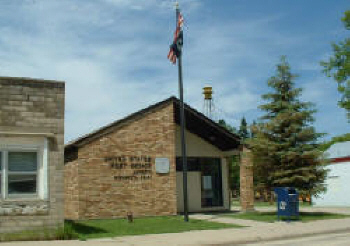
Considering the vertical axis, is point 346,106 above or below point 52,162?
above

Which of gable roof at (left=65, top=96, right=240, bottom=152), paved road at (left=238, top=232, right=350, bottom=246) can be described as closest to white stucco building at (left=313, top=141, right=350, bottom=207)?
gable roof at (left=65, top=96, right=240, bottom=152)

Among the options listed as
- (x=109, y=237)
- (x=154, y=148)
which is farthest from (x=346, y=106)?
(x=109, y=237)

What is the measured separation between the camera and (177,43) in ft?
62.7

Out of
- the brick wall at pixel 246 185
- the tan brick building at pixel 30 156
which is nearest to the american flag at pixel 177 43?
the brick wall at pixel 246 185

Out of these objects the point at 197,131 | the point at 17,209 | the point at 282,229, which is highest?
the point at 197,131

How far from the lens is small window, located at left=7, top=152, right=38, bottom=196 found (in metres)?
13.0

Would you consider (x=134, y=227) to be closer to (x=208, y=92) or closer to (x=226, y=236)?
(x=226, y=236)

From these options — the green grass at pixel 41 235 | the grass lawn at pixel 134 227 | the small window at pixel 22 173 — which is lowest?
the grass lawn at pixel 134 227

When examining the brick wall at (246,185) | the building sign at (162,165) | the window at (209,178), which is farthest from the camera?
the window at (209,178)

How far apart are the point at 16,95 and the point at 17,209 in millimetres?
3544

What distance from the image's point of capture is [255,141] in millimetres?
20094

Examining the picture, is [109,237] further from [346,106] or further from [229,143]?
[346,106]

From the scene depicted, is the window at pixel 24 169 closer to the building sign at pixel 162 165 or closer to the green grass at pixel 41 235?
the green grass at pixel 41 235

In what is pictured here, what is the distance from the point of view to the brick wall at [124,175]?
1900cm
